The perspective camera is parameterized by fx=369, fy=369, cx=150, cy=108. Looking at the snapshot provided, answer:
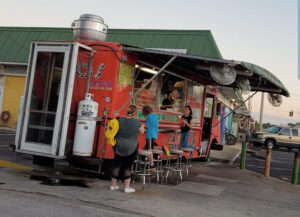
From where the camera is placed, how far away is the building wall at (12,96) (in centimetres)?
2102

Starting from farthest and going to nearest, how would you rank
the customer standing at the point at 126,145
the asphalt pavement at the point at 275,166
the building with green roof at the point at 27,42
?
the building with green roof at the point at 27,42, the asphalt pavement at the point at 275,166, the customer standing at the point at 126,145

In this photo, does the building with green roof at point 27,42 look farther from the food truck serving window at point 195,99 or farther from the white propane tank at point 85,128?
the white propane tank at point 85,128

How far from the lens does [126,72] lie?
8461mm

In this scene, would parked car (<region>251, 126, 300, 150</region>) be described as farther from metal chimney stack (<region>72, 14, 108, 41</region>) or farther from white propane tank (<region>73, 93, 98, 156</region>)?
white propane tank (<region>73, 93, 98, 156</region>)

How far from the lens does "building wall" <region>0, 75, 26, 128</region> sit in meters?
21.0

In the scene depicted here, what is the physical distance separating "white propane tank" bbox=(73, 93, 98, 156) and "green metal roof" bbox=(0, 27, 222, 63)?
10.9m

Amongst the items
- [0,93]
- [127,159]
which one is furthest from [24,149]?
[0,93]

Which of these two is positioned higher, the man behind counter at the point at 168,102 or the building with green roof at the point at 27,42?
the building with green roof at the point at 27,42

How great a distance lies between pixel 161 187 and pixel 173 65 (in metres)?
3.71

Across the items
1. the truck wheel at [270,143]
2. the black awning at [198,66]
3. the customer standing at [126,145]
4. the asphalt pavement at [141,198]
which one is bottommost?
the asphalt pavement at [141,198]

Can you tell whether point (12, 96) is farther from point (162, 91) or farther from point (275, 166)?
point (275, 166)

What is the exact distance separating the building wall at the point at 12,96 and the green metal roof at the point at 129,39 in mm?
1113

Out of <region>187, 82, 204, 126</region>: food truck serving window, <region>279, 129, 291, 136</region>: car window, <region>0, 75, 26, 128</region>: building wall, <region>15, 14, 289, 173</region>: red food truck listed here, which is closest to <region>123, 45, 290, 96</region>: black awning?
<region>15, 14, 289, 173</region>: red food truck

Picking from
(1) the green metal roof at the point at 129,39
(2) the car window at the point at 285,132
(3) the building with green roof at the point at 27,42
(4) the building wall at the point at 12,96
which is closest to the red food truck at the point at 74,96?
(1) the green metal roof at the point at 129,39
